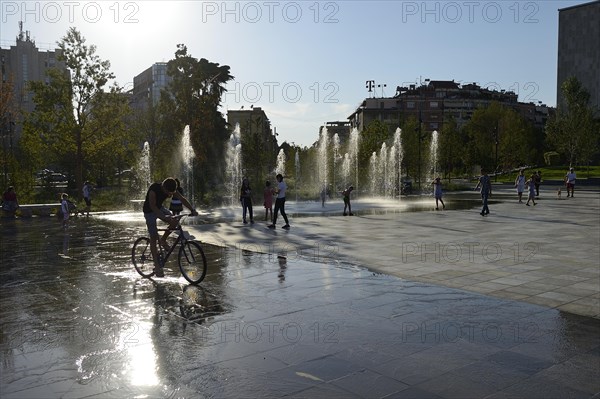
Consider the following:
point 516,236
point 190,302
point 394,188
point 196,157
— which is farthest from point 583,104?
point 190,302

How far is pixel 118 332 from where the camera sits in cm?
555

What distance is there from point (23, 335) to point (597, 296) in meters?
7.09

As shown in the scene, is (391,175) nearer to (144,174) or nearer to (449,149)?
(449,149)

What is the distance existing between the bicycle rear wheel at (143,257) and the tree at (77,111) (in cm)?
2250

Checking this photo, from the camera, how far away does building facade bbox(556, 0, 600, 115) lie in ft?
279

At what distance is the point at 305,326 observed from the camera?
18.7 ft

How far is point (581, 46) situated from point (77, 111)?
85.6 metres

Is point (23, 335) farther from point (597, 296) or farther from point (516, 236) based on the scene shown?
point (516, 236)

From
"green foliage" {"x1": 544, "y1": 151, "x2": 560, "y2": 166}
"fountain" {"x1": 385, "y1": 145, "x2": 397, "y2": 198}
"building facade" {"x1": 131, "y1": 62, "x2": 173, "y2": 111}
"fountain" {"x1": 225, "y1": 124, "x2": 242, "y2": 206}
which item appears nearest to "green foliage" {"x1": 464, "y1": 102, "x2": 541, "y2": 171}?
"green foliage" {"x1": 544, "y1": 151, "x2": 560, "y2": 166}

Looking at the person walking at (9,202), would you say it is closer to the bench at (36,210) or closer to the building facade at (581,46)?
the bench at (36,210)

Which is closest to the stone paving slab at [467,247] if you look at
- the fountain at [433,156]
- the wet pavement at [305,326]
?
the wet pavement at [305,326]

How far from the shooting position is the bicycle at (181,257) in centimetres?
816

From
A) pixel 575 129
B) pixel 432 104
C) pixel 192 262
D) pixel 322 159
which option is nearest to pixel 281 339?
pixel 192 262

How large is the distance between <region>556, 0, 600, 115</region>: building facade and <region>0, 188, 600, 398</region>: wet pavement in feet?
283
